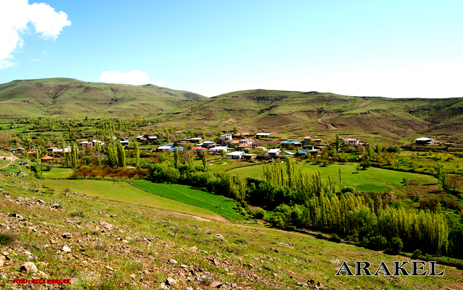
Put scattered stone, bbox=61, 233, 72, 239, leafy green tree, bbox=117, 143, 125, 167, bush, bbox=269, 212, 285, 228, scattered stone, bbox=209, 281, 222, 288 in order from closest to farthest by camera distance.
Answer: scattered stone, bbox=209, 281, 222, 288, scattered stone, bbox=61, 233, 72, 239, bush, bbox=269, 212, 285, 228, leafy green tree, bbox=117, 143, 125, 167

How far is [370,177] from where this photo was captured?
7244cm

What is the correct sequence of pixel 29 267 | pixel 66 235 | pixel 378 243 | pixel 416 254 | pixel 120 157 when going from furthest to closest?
pixel 120 157 < pixel 378 243 < pixel 416 254 < pixel 66 235 < pixel 29 267

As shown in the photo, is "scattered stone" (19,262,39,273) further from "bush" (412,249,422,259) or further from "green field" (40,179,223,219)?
"bush" (412,249,422,259)

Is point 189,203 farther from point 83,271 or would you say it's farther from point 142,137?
point 142,137

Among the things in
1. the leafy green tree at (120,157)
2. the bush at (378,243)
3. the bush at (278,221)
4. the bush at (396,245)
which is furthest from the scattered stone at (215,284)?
the leafy green tree at (120,157)

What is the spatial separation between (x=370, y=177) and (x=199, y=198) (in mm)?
54176

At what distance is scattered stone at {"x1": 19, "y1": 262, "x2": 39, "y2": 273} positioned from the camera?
26.4ft

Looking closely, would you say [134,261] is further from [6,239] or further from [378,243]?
[378,243]

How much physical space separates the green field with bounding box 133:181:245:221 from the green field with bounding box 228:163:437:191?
24.8m

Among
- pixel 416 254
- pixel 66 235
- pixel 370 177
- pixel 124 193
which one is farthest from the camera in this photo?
pixel 370 177

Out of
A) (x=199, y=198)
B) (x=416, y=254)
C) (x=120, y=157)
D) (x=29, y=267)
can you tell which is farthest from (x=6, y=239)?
(x=120, y=157)

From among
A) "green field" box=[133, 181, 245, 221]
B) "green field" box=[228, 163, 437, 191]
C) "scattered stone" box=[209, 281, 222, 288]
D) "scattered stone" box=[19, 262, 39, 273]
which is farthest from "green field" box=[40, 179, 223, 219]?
"green field" box=[228, 163, 437, 191]

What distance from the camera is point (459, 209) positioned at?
51125 millimetres

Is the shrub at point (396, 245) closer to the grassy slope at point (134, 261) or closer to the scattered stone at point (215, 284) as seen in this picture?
the grassy slope at point (134, 261)
